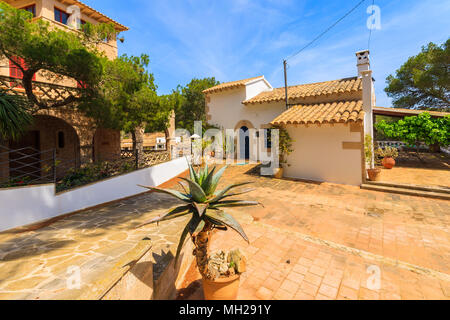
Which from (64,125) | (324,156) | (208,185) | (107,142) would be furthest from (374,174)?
(64,125)

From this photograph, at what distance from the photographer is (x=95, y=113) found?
845 cm

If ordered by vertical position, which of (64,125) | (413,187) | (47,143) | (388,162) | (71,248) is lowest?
(71,248)

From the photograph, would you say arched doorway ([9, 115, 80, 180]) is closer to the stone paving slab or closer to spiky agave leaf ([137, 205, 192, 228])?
the stone paving slab

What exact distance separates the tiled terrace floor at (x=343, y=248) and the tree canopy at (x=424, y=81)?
18735 millimetres

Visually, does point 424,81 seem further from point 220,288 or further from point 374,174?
point 220,288

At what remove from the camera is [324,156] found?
9.92 m

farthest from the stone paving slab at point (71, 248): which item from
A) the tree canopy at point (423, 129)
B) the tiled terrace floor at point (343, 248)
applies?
the tree canopy at point (423, 129)

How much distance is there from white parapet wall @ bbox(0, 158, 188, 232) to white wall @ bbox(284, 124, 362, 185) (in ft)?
24.8

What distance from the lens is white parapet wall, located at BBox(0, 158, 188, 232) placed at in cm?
508

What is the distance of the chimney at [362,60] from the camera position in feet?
38.4

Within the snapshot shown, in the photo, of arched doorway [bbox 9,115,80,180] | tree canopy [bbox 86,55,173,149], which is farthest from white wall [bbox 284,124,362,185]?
arched doorway [bbox 9,115,80,180]

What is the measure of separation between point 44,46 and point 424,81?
27102 millimetres
